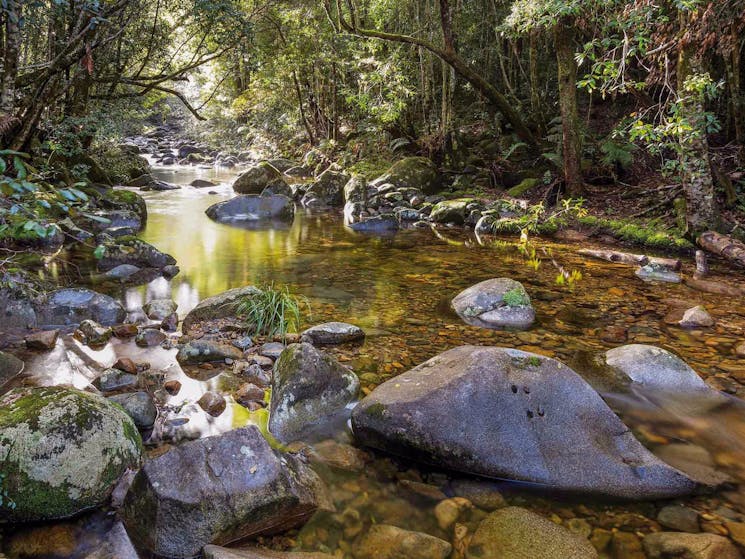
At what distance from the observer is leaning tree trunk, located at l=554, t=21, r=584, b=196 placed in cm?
1067

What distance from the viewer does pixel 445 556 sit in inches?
96.3

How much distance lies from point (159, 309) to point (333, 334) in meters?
2.16

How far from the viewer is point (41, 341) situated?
448 centimetres

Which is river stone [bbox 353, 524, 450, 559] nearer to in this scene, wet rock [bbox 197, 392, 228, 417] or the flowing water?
the flowing water

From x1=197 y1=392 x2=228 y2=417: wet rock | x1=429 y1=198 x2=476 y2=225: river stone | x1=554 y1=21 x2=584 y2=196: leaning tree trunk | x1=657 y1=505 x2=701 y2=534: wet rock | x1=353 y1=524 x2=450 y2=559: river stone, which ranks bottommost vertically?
x1=353 y1=524 x2=450 y2=559: river stone

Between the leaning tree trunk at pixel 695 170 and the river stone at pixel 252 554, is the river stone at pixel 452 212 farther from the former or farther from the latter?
the river stone at pixel 252 554

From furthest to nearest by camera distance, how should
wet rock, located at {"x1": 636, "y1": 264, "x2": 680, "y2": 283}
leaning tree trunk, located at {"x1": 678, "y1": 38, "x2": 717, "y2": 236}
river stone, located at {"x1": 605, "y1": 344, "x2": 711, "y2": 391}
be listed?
leaning tree trunk, located at {"x1": 678, "y1": 38, "x2": 717, "y2": 236} → wet rock, located at {"x1": 636, "y1": 264, "x2": 680, "y2": 283} → river stone, located at {"x1": 605, "y1": 344, "x2": 711, "y2": 391}

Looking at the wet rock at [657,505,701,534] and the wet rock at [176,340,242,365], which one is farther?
the wet rock at [176,340,242,365]

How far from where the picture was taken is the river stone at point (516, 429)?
9.48 ft

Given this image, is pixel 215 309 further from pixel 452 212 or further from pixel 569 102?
pixel 569 102

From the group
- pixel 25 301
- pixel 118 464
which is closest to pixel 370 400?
pixel 118 464

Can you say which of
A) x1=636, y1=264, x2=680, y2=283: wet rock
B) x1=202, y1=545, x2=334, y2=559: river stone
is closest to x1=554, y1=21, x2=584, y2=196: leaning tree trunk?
x1=636, y1=264, x2=680, y2=283: wet rock

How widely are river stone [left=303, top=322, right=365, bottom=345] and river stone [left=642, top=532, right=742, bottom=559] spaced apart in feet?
9.95

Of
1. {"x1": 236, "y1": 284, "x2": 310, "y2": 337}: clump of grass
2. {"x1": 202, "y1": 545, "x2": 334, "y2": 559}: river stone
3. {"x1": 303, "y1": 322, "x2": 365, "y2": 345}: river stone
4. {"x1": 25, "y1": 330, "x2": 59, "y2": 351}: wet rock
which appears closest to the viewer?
{"x1": 202, "y1": 545, "x2": 334, "y2": 559}: river stone
